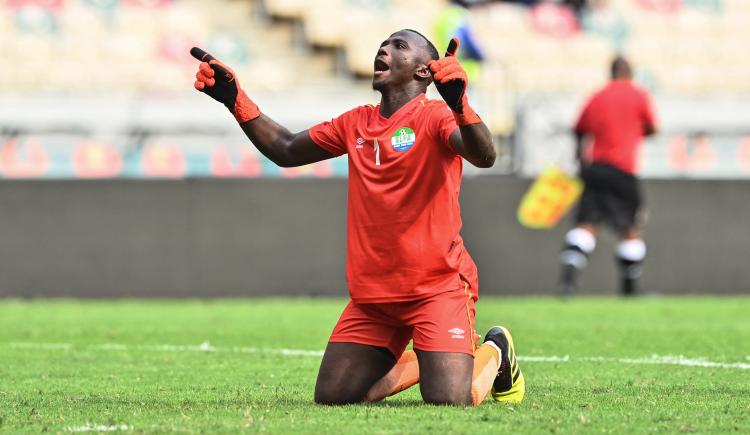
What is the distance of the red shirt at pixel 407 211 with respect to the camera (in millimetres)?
6180

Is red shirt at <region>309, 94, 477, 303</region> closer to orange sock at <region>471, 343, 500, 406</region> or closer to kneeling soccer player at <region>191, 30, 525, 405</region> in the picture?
kneeling soccer player at <region>191, 30, 525, 405</region>

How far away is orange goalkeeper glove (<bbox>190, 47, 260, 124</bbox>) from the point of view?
6.50 m

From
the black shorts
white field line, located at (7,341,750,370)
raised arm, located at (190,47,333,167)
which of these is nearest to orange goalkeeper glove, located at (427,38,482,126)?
raised arm, located at (190,47,333,167)

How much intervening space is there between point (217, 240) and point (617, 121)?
13.4ft

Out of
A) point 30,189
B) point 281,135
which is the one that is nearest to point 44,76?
point 30,189

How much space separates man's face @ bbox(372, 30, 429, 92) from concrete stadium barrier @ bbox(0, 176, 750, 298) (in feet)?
27.3

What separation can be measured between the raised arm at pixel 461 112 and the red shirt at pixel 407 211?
24 centimetres

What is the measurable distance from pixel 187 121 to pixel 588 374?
9305 mm

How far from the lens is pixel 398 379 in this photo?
6.38 meters

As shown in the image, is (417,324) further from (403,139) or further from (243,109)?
(243,109)

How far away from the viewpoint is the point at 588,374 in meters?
7.41

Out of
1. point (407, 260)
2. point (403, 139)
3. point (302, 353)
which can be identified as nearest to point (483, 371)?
point (407, 260)

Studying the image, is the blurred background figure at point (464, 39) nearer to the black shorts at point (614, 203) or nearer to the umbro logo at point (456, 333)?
the black shorts at point (614, 203)

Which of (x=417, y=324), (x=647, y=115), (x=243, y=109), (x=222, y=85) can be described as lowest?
(x=417, y=324)
